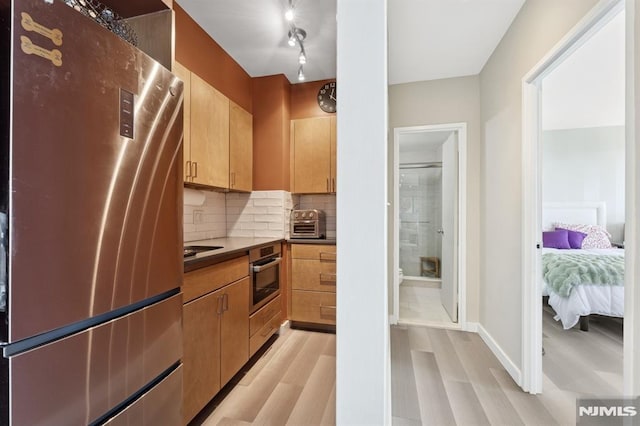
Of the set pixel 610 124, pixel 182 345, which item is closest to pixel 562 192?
pixel 610 124

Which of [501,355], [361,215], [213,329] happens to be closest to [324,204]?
[213,329]

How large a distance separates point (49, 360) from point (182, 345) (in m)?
0.61

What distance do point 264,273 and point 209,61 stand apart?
1.86 m

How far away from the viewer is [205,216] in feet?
8.61

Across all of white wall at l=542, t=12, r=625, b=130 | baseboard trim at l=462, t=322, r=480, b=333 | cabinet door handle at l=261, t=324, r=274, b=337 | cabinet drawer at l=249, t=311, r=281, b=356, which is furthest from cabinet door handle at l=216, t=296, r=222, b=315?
white wall at l=542, t=12, r=625, b=130

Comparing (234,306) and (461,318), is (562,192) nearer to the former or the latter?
(461,318)

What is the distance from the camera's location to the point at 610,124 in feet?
13.7

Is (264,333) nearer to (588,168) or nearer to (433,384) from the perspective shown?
(433,384)

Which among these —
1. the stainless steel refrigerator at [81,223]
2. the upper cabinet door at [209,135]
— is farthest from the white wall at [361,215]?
the upper cabinet door at [209,135]

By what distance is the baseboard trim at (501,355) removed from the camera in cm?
196

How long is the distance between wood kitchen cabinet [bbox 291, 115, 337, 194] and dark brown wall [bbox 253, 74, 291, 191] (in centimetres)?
10

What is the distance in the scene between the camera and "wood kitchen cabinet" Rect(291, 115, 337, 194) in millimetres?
2955

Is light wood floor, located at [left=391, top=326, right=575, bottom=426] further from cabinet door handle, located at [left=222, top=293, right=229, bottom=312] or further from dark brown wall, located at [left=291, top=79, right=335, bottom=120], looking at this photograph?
dark brown wall, located at [left=291, top=79, right=335, bottom=120]

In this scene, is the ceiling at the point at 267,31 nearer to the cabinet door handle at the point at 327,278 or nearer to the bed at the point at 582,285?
the cabinet door handle at the point at 327,278
